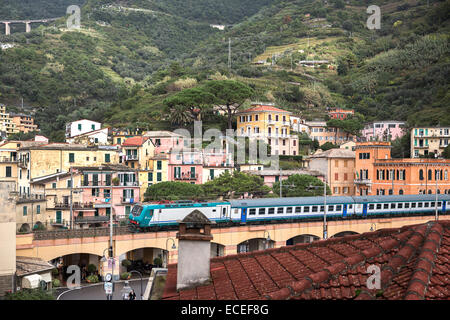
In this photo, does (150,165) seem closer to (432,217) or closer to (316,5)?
(432,217)

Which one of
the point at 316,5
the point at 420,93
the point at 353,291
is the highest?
the point at 316,5

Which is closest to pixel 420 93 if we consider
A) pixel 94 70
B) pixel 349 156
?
pixel 349 156

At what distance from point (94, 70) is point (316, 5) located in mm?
90306

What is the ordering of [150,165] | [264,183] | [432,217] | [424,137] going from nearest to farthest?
1. [432,217]
2. [150,165]
3. [264,183]
4. [424,137]

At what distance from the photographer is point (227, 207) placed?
39.8m

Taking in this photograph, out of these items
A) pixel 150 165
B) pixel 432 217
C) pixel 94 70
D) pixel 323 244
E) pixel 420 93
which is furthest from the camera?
pixel 94 70

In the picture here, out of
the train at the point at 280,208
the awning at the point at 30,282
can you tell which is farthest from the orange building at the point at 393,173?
the awning at the point at 30,282

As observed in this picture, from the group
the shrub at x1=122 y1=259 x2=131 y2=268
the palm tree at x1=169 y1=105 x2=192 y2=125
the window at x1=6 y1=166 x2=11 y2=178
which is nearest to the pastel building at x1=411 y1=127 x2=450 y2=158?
the palm tree at x1=169 y1=105 x2=192 y2=125

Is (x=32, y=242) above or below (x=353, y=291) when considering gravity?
below

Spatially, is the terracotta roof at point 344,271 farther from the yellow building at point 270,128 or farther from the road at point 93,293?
the yellow building at point 270,128

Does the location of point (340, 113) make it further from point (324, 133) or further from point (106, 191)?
point (106, 191)

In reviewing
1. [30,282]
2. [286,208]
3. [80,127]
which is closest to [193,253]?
[30,282]

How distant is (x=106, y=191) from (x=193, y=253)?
37893 millimetres

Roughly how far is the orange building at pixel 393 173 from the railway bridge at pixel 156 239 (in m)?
8.76
